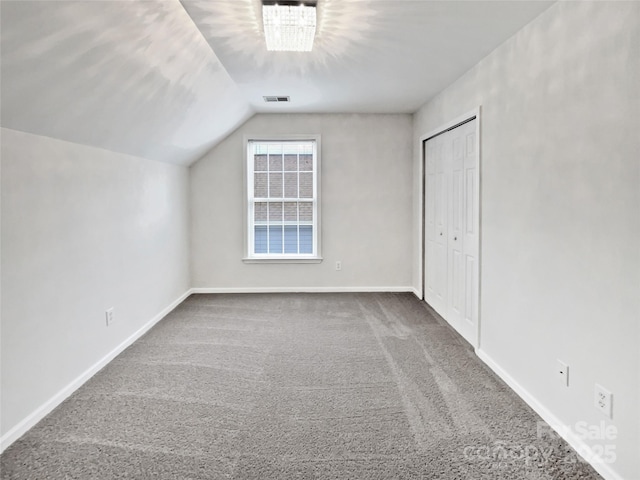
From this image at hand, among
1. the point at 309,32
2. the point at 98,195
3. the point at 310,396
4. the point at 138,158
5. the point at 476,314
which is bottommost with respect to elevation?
the point at 310,396

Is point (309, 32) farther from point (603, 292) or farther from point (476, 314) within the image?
point (476, 314)

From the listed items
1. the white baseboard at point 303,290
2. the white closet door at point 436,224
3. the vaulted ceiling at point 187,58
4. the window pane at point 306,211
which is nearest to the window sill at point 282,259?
the white baseboard at point 303,290

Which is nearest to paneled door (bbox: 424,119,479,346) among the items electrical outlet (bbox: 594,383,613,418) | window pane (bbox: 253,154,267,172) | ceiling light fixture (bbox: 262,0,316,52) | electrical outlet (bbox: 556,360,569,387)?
electrical outlet (bbox: 556,360,569,387)

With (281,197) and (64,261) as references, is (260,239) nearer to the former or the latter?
(281,197)

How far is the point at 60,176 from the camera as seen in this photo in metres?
2.50

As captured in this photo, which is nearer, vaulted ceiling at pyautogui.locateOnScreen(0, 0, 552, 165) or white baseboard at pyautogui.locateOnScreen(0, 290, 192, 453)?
vaulted ceiling at pyautogui.locateOnScreen(0, 0, 552, 165)

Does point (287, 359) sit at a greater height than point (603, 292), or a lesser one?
lesser

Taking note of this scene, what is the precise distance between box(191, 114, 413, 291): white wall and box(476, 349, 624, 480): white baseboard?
2.41 m

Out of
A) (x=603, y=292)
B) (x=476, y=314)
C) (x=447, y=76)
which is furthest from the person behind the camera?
(x=447, y=76)

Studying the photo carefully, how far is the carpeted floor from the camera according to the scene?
6.11ft

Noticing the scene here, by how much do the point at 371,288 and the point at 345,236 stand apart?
793 mm

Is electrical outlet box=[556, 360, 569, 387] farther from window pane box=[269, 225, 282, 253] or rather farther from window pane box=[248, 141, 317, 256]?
window pane box=[269, 225, 282, 253]

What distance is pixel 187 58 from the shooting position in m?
2.77

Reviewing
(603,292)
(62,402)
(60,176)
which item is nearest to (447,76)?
(603,292)
